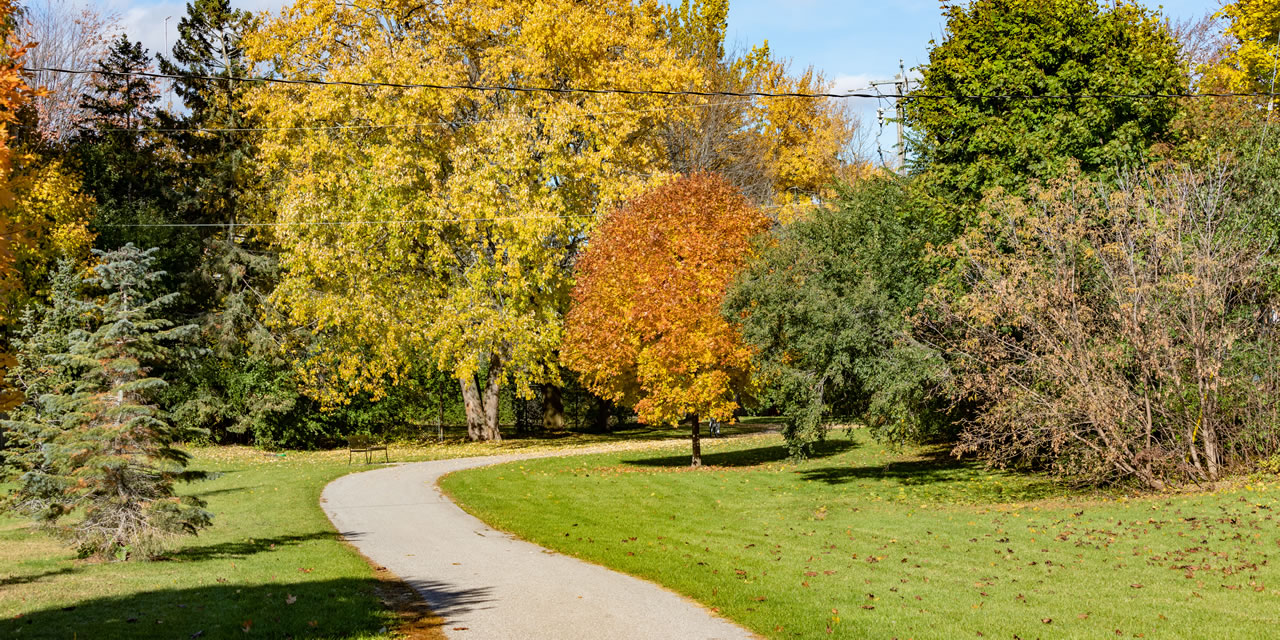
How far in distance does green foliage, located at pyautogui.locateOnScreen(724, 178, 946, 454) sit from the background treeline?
0.10 metres

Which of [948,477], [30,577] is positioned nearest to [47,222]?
[30,577]

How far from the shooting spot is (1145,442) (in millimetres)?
17859

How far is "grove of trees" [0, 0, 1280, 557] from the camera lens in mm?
17266

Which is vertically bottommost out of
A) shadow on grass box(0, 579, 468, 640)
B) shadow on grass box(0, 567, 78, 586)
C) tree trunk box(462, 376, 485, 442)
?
shadow on grass box(0, 579, 468, 640)

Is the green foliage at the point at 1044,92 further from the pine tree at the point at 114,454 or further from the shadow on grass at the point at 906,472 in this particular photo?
the pine tree at the point at 114,454

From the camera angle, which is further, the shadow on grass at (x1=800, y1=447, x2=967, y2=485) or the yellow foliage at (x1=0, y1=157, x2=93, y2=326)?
the yellow foliage at (x1=0, y1=157, x2=93, y2=326)

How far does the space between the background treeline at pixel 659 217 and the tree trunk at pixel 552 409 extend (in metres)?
0.16

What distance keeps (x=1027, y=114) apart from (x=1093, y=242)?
455 cm

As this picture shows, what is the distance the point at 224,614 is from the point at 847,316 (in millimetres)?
14580

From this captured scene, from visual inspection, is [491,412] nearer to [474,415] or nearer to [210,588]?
[474,415]

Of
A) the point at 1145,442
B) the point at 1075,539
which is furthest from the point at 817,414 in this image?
the point at 1075,539

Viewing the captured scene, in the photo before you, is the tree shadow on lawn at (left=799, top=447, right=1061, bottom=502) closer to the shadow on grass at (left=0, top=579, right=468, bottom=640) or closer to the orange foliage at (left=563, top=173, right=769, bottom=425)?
the orange foliage at (left=563, top=173, right=769, bottom=425)

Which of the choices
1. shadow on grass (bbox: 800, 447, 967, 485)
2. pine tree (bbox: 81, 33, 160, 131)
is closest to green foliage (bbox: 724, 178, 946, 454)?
shadow on grass (bbox: 800, 447, 967, 485)

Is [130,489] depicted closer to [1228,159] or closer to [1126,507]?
[1126,507]
